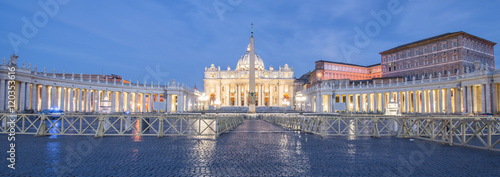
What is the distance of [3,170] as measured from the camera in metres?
7.73

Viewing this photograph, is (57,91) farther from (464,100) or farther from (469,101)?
(469,101)

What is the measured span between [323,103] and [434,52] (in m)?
28.5

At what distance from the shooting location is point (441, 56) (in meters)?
68.3

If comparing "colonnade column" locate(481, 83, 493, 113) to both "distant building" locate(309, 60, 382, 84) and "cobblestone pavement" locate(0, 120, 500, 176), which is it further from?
"distant building" locate(309, 60, 382, 84)

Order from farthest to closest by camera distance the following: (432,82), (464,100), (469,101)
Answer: (432,82) < (464,100) < (469,101)

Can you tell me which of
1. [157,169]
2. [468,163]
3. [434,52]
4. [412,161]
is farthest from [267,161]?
[434,52]

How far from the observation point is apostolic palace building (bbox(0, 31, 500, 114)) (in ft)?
145

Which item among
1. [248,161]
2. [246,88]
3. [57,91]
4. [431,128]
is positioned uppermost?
[246,88]

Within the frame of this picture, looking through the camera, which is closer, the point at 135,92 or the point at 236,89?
the point at 135,92

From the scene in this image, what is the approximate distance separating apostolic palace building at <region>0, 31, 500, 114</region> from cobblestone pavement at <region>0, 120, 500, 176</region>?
2246 cm

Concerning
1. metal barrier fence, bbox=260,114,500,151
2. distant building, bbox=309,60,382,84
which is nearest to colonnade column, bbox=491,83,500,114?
metal barrier fence, bbox=260,114,500,151

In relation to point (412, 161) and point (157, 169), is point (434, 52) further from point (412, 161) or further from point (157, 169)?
point (157, 169)

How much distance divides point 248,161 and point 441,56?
242 feet

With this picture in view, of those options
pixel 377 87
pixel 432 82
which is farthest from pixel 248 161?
pixel 377 87
